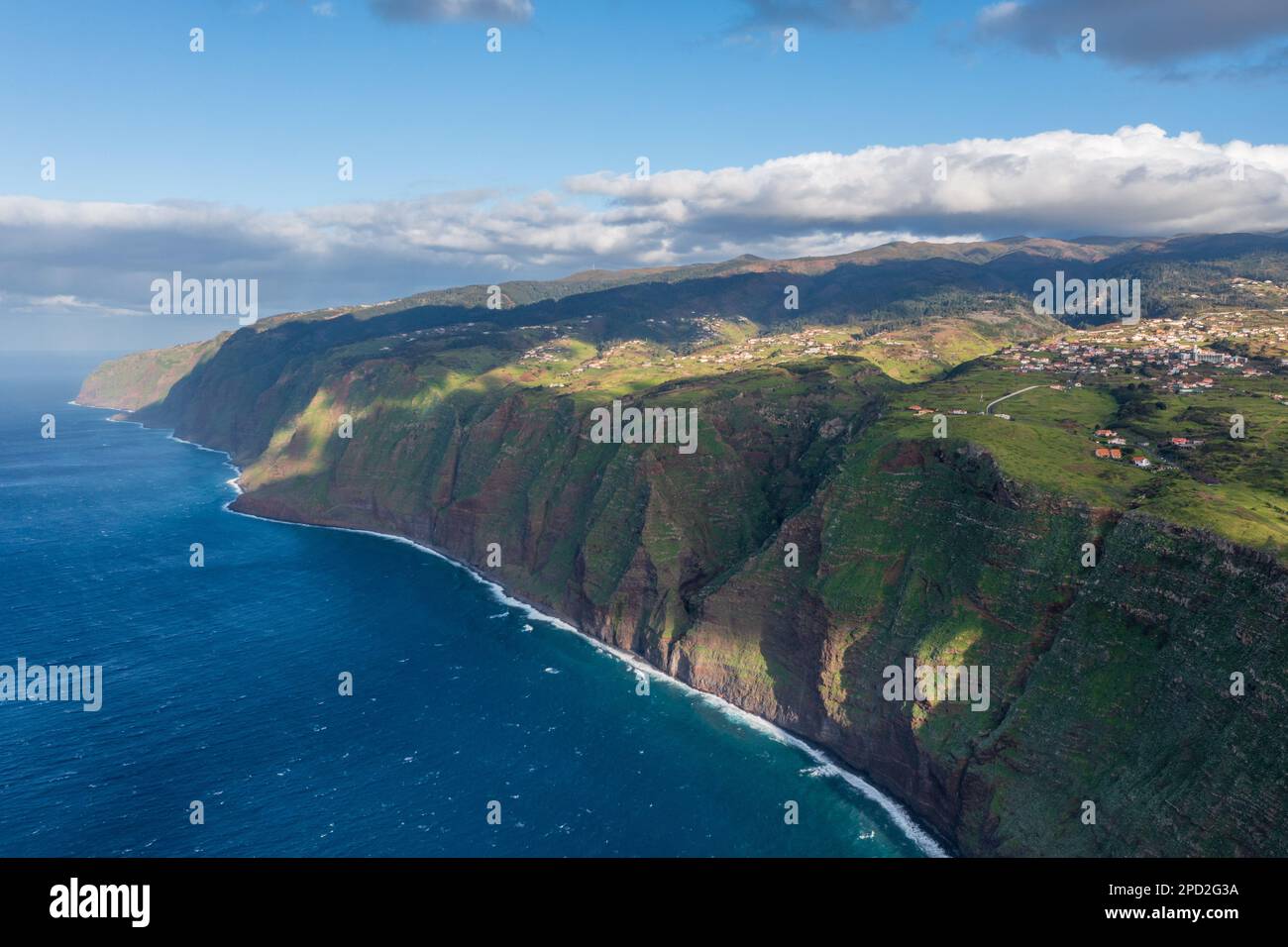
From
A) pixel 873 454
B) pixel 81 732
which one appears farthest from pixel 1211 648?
pixel 81 732

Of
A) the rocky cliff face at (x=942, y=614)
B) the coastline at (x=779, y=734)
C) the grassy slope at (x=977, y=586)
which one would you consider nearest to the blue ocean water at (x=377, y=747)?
the coastline at (x=779, y=734)

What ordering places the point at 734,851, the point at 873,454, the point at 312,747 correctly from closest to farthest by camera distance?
the point at 734,851 < the point at 312,747 < the point at 873,454

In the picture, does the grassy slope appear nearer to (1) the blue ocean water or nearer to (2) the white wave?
(2) the white wave

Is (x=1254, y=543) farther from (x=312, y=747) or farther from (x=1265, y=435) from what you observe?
(x=312, y=747)

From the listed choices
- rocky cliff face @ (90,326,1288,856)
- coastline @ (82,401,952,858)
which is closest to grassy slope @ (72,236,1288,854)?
rocky cliff face @ (90,326,1288,856)

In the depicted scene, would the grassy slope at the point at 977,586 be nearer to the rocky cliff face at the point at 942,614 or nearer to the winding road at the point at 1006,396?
the rocky cliff face at the point at 942,614
